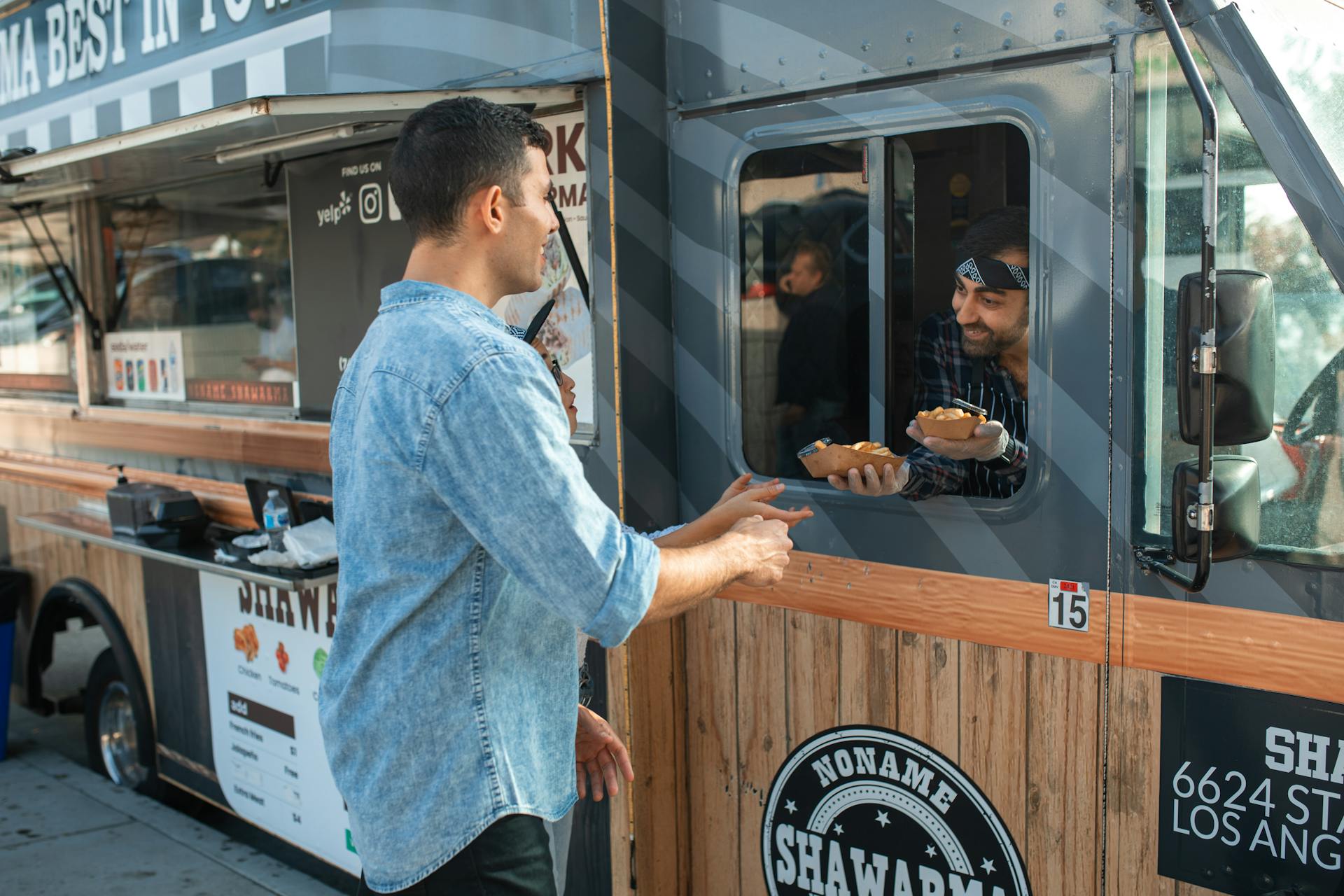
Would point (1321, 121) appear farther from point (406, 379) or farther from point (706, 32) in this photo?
point (406, 379)

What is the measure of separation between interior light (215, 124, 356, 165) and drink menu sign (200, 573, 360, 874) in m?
1.36

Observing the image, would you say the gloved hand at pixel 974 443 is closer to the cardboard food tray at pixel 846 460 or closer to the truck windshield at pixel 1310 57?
the cardboard food tray at pixel 846 460

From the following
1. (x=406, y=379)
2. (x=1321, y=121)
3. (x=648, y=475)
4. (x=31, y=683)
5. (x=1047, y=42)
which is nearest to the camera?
(x=406, y=379)

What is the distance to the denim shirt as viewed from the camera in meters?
1.58

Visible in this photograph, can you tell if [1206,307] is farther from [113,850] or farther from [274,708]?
[113,850]

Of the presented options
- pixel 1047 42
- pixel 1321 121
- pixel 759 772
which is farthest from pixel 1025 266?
pixel 759 772

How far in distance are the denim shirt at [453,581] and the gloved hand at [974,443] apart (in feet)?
2.76

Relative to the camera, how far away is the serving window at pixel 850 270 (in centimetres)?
253

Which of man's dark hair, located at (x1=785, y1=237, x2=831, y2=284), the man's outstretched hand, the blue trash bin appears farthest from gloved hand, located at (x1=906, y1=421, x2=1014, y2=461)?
the blue trash bin

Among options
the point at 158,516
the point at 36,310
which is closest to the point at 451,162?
the point at 158,516

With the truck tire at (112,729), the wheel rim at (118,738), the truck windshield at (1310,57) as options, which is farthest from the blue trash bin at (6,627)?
the truck windshield at (1310,57)

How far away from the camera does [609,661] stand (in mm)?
2930

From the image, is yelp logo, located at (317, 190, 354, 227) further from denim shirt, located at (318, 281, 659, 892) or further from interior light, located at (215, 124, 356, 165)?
denim shirt, located at (318, 281, 659, 892)

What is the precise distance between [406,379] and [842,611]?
4.47 ft
